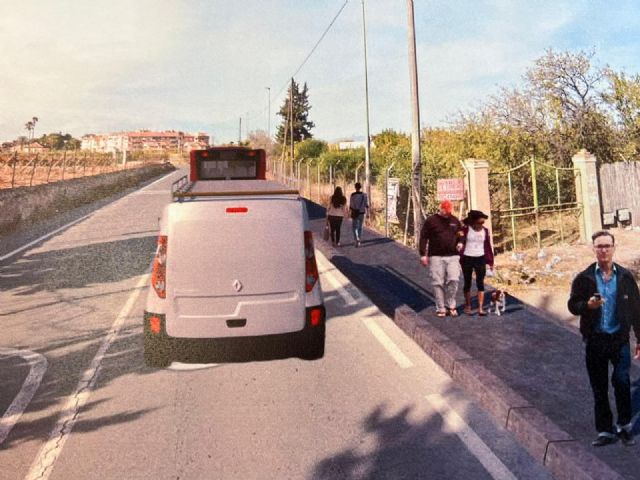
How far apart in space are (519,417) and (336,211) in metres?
9.61

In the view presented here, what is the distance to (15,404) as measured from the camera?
4.62 metres

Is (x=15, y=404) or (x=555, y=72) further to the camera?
(x=555, y=72)

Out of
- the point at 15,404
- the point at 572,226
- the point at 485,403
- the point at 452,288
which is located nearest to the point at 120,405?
the point at 15,404

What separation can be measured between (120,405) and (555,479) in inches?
138

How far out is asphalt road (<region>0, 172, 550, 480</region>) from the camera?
3.56m

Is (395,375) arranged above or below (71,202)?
below

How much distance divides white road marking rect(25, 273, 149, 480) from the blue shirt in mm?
3928

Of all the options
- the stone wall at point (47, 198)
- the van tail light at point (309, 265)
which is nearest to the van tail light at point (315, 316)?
the van tail light at point (309, 265)

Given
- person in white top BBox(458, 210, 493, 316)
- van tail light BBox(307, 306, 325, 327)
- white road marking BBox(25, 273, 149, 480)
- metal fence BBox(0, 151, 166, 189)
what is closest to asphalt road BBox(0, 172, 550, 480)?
white road marking BBox(25, 273, 149, 480)

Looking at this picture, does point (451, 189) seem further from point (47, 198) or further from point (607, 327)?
point (47, 198)

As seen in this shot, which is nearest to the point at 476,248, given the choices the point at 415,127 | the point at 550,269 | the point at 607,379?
the point at 607,379

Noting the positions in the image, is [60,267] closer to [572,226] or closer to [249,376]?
[249,376]

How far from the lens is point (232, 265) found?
15.6 ft

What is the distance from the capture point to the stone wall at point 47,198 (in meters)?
18.3
